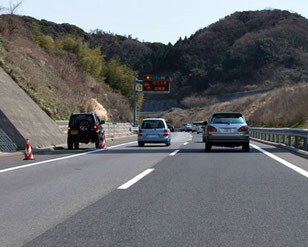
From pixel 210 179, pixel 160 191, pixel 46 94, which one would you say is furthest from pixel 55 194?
pixel 46 94

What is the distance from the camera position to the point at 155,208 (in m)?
6.50

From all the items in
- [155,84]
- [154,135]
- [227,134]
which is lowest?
[154,135]

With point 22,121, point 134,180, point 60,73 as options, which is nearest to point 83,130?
point 22,121

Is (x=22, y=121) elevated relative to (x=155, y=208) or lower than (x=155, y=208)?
elevated

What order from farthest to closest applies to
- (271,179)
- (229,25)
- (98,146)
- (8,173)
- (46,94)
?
(229,25)
(46,94)
(98,146)
(8,173)
(271,179)

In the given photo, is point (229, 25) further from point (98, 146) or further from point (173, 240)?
point (173, 240)

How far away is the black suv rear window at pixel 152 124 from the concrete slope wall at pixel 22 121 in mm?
4795

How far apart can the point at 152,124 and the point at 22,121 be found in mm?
6832

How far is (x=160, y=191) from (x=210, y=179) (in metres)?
1.96

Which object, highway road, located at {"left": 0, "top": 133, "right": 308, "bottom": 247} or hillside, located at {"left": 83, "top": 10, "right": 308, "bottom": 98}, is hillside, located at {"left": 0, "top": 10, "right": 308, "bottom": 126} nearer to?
hillside, located at {"left": 83, "top": 10, "right": 308, "bottom": 98}

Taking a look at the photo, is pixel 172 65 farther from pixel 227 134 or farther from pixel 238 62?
pixel 227 134

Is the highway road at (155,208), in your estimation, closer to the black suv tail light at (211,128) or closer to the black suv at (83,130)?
the black suv tail light at (211,128)

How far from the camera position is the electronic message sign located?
53312 millimetres

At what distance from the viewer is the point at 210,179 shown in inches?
381
